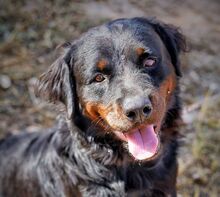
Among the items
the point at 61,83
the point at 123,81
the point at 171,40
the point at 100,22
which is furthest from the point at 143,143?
the point at 100,22

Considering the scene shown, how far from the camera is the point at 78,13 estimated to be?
8.09m

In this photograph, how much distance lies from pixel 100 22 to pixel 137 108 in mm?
4026

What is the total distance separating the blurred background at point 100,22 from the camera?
237 inches

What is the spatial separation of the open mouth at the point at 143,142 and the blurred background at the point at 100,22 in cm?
155

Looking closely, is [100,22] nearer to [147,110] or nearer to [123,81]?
[123,81]

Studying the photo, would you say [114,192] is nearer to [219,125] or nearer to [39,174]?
[39,174]

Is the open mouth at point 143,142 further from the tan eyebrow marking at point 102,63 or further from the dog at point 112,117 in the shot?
the tan eyebrow marking at point 102,63

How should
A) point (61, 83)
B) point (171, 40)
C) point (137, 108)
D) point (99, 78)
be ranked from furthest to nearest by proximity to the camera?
point (171, 40)
point (61, 83)
point (99, 78)
point (137, 108)

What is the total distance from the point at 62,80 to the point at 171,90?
34.5 inches

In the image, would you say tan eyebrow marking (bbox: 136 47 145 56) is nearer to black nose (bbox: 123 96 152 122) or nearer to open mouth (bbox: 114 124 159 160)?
black nose (bbox: 123 96 152 122)

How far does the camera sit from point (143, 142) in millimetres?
4246

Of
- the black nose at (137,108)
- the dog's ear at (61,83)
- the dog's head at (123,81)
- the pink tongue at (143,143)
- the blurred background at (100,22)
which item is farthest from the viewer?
the blurred background at (100,22)

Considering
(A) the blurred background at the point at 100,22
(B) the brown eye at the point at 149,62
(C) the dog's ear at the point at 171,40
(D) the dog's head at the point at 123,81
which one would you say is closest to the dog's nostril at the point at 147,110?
(D) the dog's head at the point at 123,81

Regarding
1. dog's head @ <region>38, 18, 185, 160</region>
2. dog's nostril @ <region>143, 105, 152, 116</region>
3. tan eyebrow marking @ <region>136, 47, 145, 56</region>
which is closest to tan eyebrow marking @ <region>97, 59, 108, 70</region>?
dog's head @ <region>38, 18, 185, 160</region>
